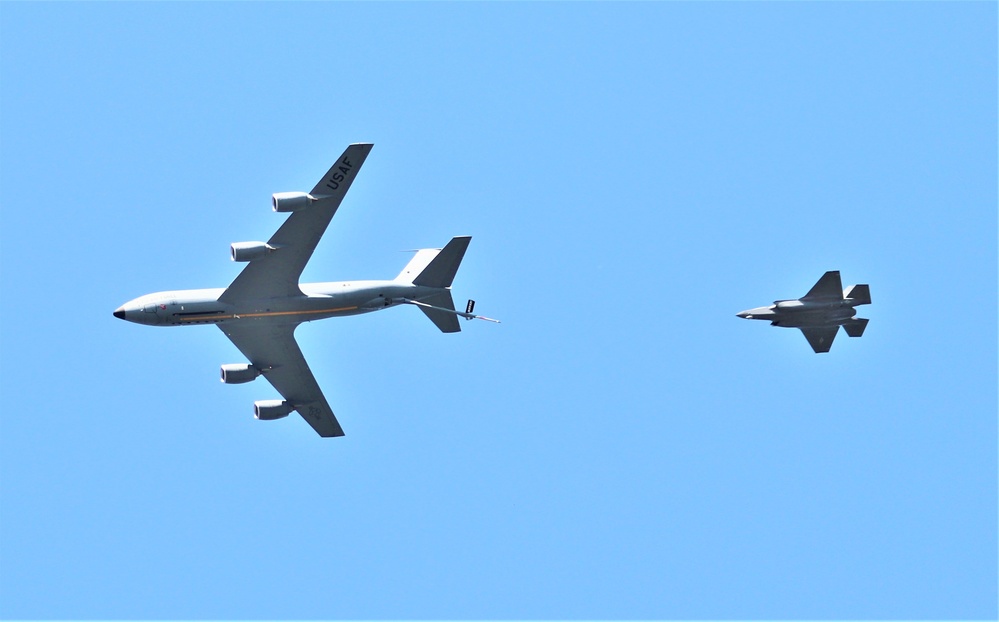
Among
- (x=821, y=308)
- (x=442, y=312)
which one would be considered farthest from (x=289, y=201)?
(x=821, y=308)

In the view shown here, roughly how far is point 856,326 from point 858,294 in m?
2.31

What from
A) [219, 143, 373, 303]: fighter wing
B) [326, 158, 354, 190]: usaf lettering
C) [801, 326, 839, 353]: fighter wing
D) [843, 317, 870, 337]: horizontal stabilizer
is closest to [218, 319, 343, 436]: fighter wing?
[219, 143, 373, 303]: fighter wing

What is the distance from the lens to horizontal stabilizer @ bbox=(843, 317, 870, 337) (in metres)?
83.2

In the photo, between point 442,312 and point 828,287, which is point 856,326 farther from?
point 442,312

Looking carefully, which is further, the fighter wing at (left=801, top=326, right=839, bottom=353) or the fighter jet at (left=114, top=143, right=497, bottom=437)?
the fighter wing at (left=801, top=326, right=839, bottom=353)

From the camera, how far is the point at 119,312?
7331 cm

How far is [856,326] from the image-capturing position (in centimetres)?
8350

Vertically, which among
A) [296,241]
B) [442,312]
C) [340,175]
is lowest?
[442,312]

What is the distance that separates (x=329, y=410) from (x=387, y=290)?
9.22 metres

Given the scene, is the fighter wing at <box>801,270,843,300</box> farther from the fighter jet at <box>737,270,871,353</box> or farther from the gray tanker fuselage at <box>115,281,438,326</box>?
the gray tanker fuselage at <box>115,281,438,326</box>

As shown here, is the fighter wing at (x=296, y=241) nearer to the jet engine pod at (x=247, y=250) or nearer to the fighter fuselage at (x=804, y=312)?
the jet engine pod at (x=247, y=250)

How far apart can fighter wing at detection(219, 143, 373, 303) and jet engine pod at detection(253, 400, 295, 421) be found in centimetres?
786

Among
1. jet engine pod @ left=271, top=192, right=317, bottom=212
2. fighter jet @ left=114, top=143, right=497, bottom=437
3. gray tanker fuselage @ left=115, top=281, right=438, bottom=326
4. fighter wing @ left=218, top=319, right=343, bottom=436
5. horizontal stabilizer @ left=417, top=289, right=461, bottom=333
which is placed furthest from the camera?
horizontal stabilizer @ left=417, top=289, right=461, bottom=333

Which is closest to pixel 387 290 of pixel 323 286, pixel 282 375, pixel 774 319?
pixel 323 286
